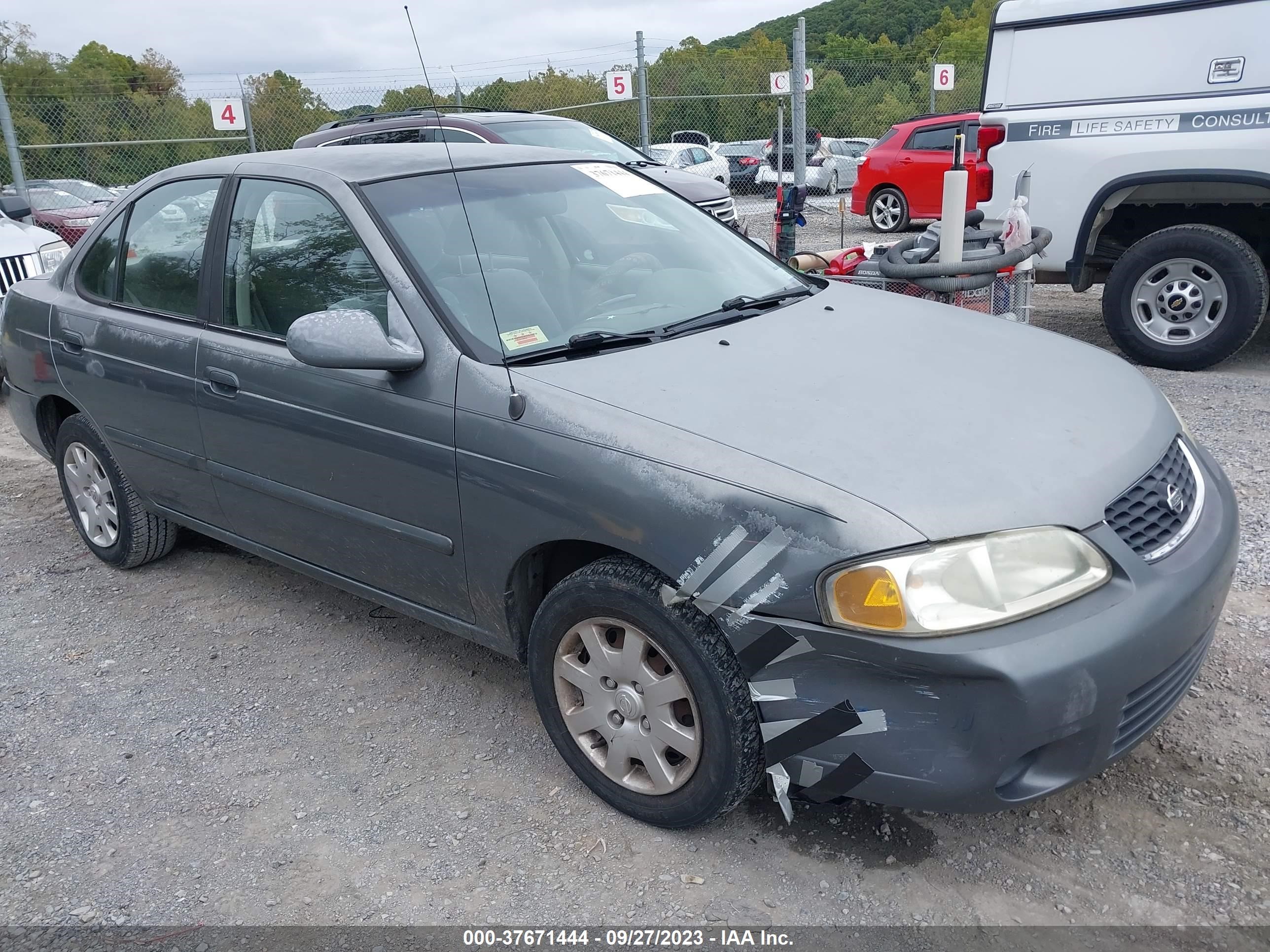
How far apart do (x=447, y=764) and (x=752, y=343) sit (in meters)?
1.52

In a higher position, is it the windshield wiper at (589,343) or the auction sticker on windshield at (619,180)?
the auction sticker on windshield at (619,180)

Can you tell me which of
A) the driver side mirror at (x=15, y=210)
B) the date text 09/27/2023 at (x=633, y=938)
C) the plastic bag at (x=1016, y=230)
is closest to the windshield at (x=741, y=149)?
the driver side mirror at (x=15, y=210)

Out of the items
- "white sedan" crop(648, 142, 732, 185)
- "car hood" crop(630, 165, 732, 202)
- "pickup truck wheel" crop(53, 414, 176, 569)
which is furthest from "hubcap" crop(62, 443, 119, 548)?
"white sedan" crop(648, 142, 732, 185)

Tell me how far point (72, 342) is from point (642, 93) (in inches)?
455

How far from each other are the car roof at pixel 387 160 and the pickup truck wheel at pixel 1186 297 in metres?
4.09

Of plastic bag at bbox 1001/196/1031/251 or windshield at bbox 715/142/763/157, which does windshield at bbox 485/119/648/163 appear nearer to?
plastic bag at bbox 1001/196/1031/251

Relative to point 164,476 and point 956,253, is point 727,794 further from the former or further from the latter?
point 956,253

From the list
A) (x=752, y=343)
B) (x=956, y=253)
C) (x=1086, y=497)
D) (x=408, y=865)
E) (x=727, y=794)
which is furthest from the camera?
(x=956, y=253)

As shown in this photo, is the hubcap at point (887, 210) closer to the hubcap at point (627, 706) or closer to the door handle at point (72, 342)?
the door handle at point (72, 342)

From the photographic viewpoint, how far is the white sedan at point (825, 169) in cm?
2002

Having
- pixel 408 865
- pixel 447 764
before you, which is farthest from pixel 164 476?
pixel 408 865

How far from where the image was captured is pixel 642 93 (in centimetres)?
1434

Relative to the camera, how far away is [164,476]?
3896 millimetres

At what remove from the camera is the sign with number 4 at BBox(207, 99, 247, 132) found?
1411cm
